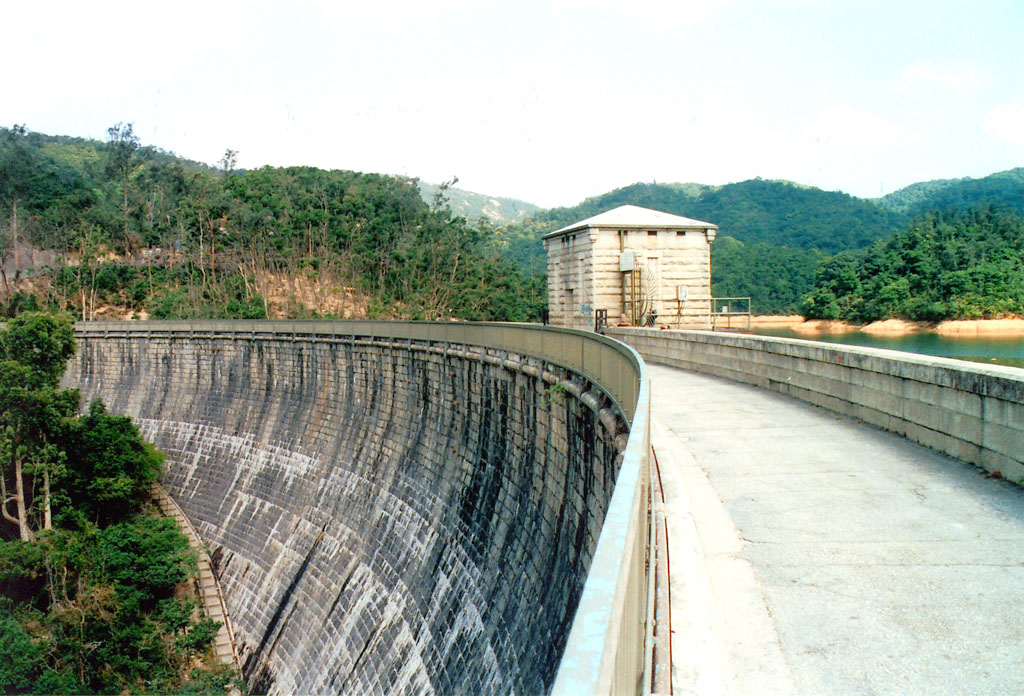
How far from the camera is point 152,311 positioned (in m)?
61.3

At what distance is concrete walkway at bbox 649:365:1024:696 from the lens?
3984 mm

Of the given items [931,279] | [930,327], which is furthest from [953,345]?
[931,279]

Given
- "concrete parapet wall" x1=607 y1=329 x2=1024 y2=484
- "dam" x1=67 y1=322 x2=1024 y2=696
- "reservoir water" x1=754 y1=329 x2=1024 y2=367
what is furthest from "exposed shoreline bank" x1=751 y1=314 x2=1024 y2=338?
"concrete parapet wall" x1=607 y1=329 x2=1024 y2=484

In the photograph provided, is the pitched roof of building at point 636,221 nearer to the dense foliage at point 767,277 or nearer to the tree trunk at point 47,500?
the tree trunk at point 47,500

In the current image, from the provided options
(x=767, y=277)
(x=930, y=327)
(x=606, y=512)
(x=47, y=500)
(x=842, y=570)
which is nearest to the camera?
(x=842, y=570)

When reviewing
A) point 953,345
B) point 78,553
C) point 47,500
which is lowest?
point 78,553

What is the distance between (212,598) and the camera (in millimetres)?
26688

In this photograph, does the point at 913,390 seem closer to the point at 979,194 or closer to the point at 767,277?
the point at 767,277

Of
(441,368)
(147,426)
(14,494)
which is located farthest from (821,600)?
(147,426)

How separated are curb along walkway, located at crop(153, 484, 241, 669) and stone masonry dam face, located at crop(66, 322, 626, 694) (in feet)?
1.20

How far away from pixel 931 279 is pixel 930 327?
8.40 ft

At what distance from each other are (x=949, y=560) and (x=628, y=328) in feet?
63.5

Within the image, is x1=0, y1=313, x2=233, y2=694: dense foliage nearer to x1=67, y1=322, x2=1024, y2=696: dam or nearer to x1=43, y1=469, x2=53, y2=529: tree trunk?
x1=43, y1=469, x2=53, y2=529: tree trunk

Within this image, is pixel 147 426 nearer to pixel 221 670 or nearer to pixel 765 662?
pixel 221 670
